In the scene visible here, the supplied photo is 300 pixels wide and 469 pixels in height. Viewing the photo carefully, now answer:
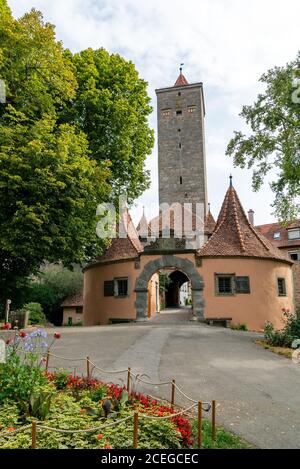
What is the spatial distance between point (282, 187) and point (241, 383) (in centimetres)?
987

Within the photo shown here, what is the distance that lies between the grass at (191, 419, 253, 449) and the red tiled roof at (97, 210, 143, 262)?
51.1ft

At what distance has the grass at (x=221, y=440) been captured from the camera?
4.42 m

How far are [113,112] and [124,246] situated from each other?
768cm

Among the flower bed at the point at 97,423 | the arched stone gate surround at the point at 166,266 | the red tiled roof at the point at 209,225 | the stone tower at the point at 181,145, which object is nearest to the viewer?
the flower bed at the point at 97,423

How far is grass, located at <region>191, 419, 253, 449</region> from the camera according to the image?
4418mm

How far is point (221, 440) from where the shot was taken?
4582 millimetres

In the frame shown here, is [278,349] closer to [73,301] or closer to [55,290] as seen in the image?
[73,301]

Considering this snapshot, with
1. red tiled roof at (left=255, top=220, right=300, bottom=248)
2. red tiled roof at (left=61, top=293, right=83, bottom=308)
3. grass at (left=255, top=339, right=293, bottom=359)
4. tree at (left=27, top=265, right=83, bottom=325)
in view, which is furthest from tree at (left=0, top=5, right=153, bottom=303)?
red tiled roof at (left=255, top=220, right=300, bottom=248)

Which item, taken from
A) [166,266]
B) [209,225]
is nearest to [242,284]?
[166,266]

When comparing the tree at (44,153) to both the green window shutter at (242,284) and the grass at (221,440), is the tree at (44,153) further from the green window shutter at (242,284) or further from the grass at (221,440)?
the grass at (221,440)

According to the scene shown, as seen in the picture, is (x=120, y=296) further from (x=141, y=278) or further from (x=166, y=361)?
(x=166, y=361)

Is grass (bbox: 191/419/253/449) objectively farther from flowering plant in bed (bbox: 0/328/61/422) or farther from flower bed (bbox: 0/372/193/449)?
flowering plant in bed (bbox: 0/328/61/422)

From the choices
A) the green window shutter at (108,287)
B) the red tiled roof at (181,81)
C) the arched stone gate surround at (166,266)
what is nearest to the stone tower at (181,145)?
the red tiled roof at (181,81)

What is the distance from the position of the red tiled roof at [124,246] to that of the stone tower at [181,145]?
15829 mm
